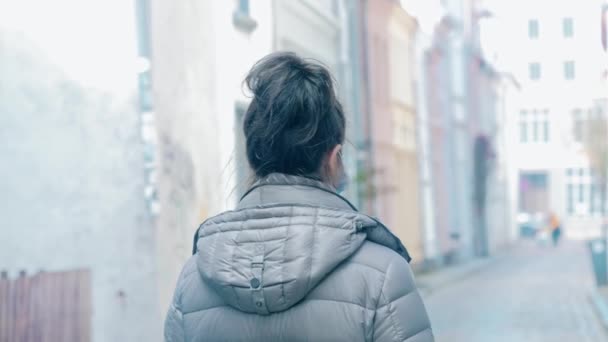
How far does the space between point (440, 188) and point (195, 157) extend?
22.5m

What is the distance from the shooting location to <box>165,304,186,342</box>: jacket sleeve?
8.71 feet

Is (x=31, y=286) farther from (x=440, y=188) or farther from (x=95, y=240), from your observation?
(x=440, y=188)

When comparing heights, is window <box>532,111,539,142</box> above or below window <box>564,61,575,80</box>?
below

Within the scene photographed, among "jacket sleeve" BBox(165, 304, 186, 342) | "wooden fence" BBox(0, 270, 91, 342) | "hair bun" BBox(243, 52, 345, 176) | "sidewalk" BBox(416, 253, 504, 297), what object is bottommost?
"sidewalk" BBox(416, 253, 504, 297)

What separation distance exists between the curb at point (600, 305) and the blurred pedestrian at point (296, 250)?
41.0 feet

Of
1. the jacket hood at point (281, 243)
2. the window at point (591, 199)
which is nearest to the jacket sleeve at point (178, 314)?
the jacket hood at point (281, 243)

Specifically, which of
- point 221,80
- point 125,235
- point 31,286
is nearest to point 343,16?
point 221,80

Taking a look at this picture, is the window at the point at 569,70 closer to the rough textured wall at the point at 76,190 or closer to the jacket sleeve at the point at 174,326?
the rough textured wall at the point at 76,190

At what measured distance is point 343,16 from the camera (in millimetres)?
19578

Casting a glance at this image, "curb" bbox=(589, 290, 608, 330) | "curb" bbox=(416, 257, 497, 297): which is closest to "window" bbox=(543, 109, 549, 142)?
"curb" bbox=(416, 257, 497, 297)

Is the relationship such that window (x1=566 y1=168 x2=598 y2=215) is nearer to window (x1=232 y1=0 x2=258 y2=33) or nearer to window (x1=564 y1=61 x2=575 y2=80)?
window (x1=564 y1=61 x2=575 y2=80)

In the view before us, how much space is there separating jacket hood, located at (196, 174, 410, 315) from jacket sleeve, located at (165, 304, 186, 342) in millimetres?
169

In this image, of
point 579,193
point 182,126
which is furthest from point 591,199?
point 182,126

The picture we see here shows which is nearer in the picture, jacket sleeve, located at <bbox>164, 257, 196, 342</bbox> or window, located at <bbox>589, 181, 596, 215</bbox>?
jacket sleeve, located at <bbox>164, 257, 196, 342</bbox>
